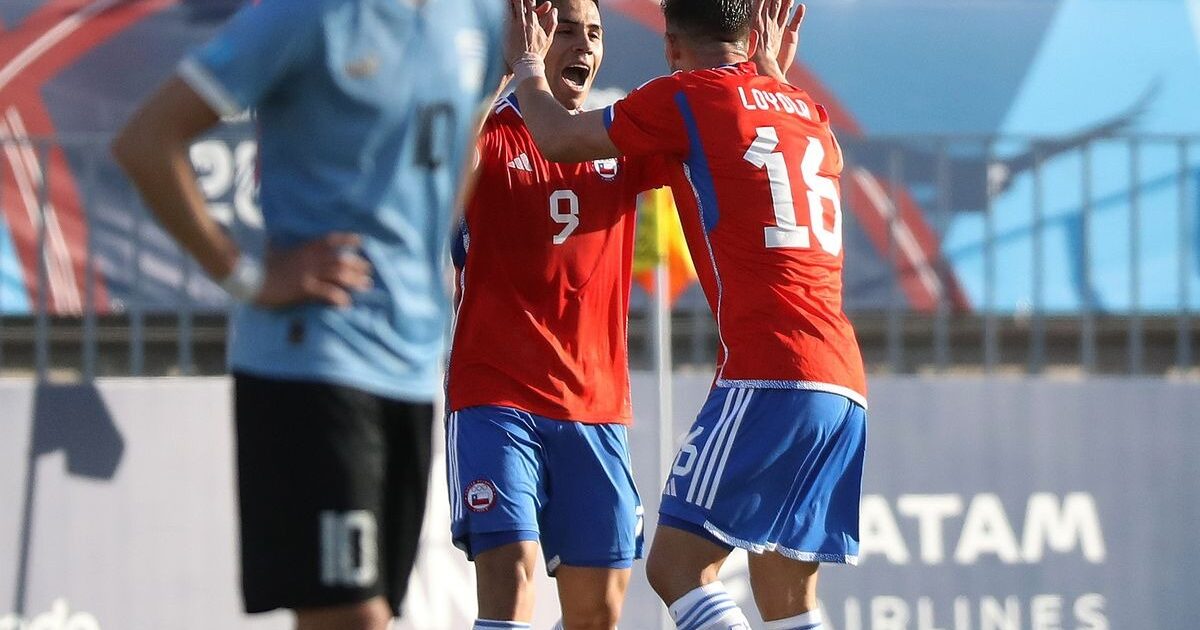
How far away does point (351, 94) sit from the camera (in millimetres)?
2727

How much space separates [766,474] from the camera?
156 inches

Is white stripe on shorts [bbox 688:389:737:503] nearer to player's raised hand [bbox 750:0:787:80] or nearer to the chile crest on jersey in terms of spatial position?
the chile crest on jersey

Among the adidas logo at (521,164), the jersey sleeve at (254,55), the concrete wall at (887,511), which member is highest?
the adidas logo at (521,164)

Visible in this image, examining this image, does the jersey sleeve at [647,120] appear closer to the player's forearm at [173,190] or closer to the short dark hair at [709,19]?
the short dark hair at [709,19]

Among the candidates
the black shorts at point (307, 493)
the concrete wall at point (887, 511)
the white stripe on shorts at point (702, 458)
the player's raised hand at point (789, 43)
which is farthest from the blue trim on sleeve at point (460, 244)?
the concrete wall at point (887, 511)

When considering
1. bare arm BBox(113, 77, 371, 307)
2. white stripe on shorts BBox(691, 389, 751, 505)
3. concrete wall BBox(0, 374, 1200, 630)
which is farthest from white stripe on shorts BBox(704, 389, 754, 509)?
concrete wall BBox(0, 374, 1200, 630)

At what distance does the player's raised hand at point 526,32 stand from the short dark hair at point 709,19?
358 millimetres

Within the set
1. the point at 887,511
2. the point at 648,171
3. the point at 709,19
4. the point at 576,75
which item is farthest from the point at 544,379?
the point at 887,511

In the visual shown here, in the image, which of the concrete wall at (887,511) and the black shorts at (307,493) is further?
the concrete wall at (887,511)

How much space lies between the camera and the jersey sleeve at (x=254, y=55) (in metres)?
2.66

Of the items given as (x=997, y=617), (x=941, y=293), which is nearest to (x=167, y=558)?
(x=997, y=617)

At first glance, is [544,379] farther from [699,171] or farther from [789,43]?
[789,43]

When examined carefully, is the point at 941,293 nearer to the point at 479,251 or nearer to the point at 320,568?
the point at 479,251

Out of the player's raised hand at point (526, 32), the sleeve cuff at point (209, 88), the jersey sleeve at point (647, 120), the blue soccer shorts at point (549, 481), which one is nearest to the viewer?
the sleeve cuff at point (209, 88)
